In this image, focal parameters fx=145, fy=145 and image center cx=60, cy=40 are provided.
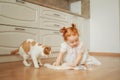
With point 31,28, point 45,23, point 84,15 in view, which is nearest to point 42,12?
point 45,23

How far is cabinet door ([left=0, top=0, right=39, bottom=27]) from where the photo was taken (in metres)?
1.62

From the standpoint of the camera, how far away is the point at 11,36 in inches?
66.8

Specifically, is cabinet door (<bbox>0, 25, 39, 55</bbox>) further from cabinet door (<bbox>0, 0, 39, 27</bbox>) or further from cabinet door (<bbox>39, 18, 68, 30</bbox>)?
cabinet door (<bbox>39, 18, 68, 30</bbox>)

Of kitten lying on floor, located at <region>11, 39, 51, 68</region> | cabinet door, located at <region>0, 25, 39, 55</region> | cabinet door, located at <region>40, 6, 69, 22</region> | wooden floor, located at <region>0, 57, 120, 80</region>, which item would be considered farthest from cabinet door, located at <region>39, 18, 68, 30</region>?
wooden floor, located at <region>0, 57, 120, 80</region>

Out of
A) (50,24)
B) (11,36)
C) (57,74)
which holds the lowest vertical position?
(57,74)

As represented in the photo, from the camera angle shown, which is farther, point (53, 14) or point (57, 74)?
point (53, 14)

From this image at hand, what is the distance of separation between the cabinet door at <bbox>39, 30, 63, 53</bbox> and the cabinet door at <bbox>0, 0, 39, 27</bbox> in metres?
0.23

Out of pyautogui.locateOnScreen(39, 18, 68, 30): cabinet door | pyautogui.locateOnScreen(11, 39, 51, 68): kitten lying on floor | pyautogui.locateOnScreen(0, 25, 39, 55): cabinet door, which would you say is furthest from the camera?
pyautogui.locateOnScreen(39, 18, 68, 30): cabinet door

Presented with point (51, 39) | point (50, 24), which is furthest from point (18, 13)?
point (51, 39)

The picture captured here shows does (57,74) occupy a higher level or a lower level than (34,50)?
lower

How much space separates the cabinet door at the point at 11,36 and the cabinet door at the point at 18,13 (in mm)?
69

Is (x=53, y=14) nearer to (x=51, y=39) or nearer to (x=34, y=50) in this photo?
(x=51, y=39)

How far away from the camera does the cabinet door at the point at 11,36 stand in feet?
5.26

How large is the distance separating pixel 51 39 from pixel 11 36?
749 mm
